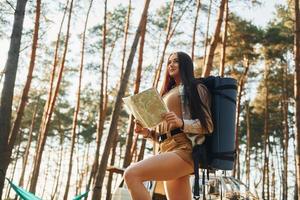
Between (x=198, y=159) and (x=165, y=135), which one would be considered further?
(x=165, y=135)

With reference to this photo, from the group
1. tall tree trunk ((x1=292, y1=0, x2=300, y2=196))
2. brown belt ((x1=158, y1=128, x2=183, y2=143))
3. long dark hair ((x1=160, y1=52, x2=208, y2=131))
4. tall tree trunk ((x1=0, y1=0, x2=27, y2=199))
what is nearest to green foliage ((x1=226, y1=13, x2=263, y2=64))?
tall tree trunk ((x1=292, y1=0, x2=300, y2=196))

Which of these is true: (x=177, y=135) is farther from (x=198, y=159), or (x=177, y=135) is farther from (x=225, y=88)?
(x=225, y=88)

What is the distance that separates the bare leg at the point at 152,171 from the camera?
224 cm

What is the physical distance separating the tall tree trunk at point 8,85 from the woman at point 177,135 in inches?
93.9

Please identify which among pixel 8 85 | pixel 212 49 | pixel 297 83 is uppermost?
pixel 212 49

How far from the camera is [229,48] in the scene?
1736cm

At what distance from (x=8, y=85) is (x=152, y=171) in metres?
2.98

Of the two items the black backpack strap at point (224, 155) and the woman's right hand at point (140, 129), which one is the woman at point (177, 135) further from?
the black backpack strap at point (224, 155)

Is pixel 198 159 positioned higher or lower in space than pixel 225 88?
lower

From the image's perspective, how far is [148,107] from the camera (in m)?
2.34

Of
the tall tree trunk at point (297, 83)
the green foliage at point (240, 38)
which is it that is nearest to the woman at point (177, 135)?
the tall tree trunk at point (297, 83)

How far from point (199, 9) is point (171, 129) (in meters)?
14.2

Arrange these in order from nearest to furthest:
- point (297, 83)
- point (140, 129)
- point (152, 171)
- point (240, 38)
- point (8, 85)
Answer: point (152, 171) → point (140, 129) → point (8, 85) → point (297, 83) → point (240, 38)

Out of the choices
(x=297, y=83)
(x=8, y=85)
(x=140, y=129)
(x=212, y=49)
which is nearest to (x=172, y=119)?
Result: (x=140, y=129)
